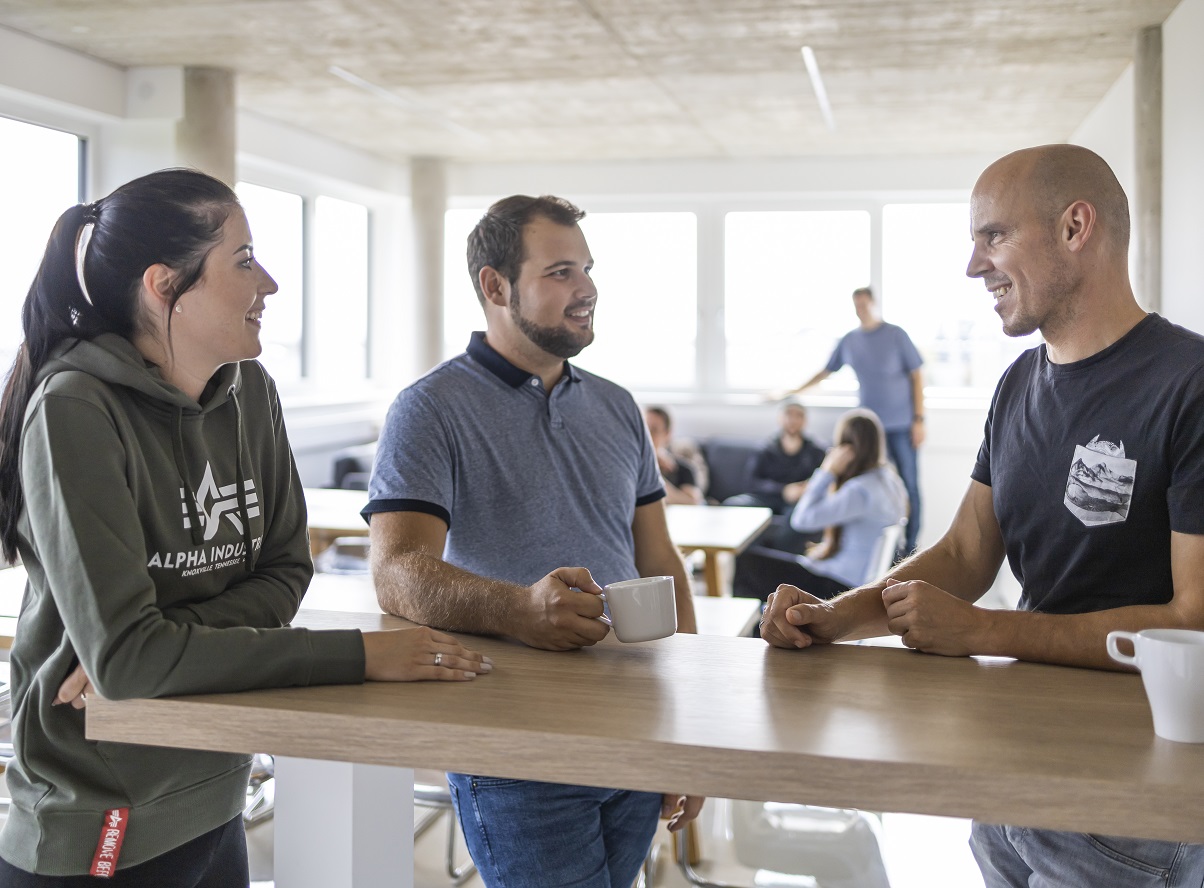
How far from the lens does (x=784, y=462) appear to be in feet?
25.4

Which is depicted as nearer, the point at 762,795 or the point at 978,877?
the point at 762,795

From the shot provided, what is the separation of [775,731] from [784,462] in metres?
6.75

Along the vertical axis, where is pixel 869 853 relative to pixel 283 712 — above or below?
below

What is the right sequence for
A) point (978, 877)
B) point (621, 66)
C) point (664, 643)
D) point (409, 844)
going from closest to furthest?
point (664, 643), point (409, 844), point (978, 877), point (621, 66)

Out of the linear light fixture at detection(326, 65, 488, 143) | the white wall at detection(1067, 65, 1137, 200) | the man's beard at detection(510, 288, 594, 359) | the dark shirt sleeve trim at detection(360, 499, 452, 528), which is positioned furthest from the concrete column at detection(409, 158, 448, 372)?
the dark shirt sleeve trim at detection(360, 499, 452, 528)

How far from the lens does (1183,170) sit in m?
4.49

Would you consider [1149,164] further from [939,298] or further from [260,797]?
[260,797]

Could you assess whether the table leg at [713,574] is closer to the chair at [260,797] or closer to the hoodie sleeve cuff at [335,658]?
the chair at [260,797]

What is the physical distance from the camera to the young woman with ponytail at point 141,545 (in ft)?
3.86

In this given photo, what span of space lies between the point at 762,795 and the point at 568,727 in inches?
7.7

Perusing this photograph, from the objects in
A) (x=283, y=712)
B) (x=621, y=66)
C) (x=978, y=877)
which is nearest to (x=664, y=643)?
(x=283, y=712)

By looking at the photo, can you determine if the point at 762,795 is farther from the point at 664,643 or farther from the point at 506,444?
the point at 506,444

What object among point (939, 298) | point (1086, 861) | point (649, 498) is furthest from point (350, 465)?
point (1086, 861)

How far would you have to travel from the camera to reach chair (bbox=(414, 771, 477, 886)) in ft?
9.70
